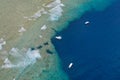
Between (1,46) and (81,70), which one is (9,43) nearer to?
(1,46)

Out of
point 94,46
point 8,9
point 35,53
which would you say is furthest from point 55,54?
point 8,9

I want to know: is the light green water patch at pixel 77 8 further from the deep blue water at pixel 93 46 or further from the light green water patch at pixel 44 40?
the deep blue water at pixel 93 46

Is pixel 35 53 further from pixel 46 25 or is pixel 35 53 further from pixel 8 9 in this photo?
pixel 8 9

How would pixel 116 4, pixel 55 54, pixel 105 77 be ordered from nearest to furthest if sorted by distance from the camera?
pixel 105 77 < pixel 55 54 < pixel 116 4

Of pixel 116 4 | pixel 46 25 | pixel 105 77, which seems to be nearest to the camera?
pixel 105 77

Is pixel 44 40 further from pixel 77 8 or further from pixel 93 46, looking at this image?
pixel 77 8

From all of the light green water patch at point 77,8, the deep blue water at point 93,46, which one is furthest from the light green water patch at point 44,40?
the deep blue water at point 93,46

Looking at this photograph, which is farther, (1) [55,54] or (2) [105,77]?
(1) [55,54]
